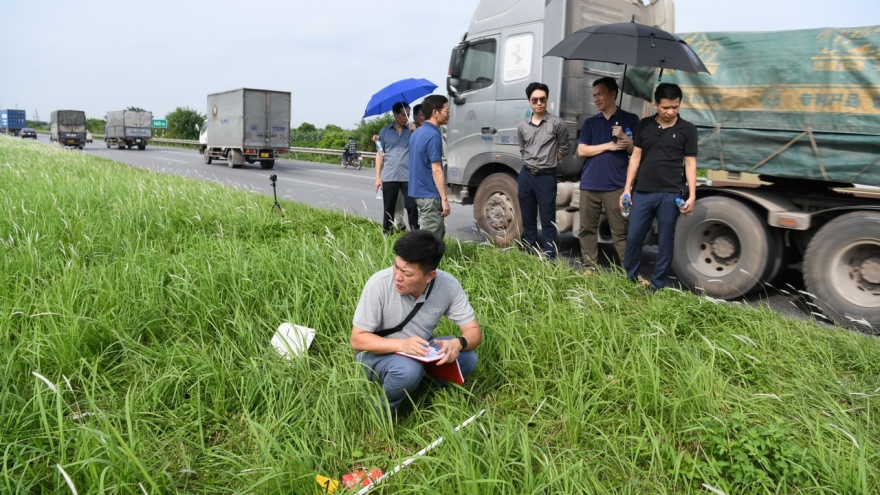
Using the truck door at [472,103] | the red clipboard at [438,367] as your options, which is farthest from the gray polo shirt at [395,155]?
the red clipboard at [438,367]

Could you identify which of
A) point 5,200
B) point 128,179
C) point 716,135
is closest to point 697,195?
point 716,135

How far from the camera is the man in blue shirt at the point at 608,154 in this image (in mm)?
5746

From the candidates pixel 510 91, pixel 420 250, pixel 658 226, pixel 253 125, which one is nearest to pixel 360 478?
pixel 420 250

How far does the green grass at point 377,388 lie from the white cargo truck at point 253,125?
62.7 feet

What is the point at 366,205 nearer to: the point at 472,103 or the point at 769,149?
the point at 472,103

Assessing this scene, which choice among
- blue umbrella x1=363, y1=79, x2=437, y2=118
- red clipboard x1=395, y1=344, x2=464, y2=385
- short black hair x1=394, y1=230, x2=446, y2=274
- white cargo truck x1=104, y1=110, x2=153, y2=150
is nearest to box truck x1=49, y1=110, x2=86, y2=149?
white cargo truck x1=104, y1=110, x2=153, y2=150

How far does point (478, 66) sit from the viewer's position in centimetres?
770

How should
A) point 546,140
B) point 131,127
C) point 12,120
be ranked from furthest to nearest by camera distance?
point 12,120 → point 131,127 → point 546,140

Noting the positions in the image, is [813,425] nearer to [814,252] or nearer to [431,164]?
[814,252]

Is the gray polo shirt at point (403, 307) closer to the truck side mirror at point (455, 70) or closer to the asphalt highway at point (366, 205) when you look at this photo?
the asphalt highway at point (366, 205)

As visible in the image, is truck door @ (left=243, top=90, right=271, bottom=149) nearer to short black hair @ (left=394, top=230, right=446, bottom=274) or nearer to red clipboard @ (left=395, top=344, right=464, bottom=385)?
red clipboard @ (left=395, top=344, right=464, bottom=385)

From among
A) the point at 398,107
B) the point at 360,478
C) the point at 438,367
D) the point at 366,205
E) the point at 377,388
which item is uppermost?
the point at 398,107

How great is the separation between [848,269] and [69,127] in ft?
160

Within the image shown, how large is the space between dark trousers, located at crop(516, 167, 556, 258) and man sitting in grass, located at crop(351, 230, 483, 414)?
9.79 feet
